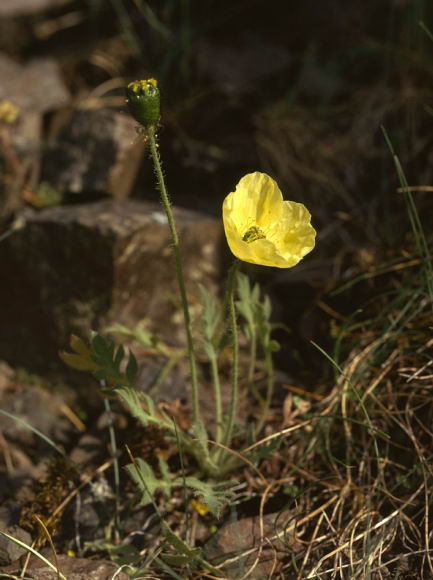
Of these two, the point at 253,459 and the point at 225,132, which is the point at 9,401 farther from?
the point at 225,132

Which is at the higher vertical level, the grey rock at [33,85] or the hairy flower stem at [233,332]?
the grey rock at [33,85]

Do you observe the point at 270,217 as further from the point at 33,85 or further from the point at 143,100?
the point at 33,85

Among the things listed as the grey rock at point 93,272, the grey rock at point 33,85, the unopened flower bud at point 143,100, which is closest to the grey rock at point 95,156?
the grey rock at point 93,272

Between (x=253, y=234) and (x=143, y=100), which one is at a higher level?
(x=143, y=100)

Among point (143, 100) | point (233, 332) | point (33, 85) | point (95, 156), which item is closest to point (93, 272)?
point (95, 156)

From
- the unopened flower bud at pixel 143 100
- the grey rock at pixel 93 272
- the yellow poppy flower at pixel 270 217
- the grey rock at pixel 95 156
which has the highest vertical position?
the unopened flower bud at pixel 143 100

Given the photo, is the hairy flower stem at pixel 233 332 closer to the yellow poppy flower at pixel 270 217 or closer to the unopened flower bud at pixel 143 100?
the yellow poppy flower at pixel 270 217

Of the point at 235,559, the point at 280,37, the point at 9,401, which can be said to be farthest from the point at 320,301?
the point at 280,37

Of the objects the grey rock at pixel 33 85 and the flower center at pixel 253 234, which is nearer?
the flower center at pixel 253 234
